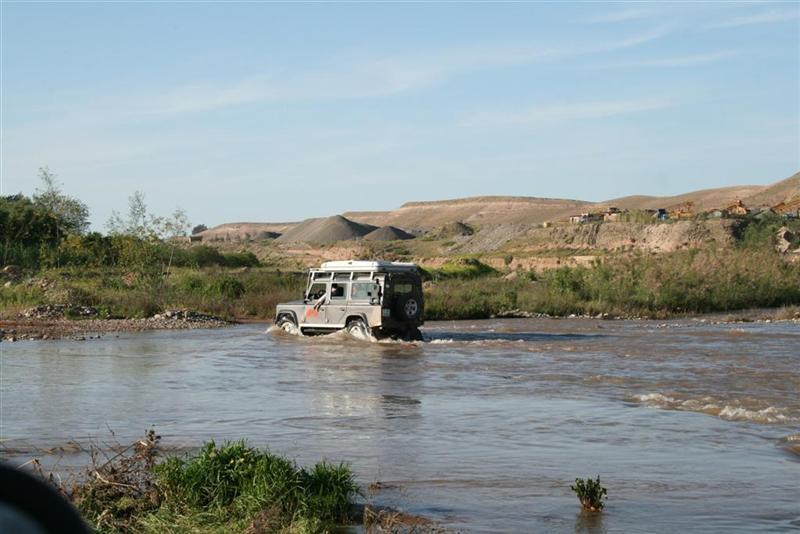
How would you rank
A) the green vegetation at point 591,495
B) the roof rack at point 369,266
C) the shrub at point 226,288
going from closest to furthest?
the green vegetation at point 591,495
the roof rack at point 369,266
the shrub at point 226,288

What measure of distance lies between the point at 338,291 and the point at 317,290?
3.12 feet

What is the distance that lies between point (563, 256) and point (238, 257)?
23135 millimetres

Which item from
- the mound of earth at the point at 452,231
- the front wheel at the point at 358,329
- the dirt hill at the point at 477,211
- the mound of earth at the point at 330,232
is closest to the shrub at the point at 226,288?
the front wheel at the point at 358,329

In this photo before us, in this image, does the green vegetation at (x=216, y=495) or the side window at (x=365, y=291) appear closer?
the green vegetation at (x=216, y=495)

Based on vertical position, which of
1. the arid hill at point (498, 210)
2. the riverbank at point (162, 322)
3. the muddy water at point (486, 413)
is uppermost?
the arid hill at point (498, 210)

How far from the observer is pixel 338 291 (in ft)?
90.9

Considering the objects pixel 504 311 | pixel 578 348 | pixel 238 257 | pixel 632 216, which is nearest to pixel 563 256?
pixel 632 216

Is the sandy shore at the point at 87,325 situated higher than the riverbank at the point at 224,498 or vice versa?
the riverbank at the point at 224,498

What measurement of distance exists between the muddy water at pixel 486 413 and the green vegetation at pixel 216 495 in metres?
1.14

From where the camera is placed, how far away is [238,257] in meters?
68.6

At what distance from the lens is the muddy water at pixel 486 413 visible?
9.55 m

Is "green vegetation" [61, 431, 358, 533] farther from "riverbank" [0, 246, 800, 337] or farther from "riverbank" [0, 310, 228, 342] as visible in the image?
"riverbank" [0, 246, 800, 337]

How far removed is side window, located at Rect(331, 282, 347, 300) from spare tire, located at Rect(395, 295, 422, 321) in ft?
4.80

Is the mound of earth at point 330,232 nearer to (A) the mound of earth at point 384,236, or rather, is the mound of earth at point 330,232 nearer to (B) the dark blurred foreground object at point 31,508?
(A) the mound of earth at point 384,236
